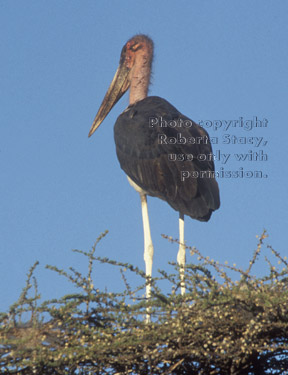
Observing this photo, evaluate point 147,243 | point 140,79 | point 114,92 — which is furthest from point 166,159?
point 114,92

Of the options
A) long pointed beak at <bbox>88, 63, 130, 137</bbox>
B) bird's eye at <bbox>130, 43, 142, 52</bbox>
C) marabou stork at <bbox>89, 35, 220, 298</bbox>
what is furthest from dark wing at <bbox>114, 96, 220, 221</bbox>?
bird's eye at <bbox>130, 43, 142, 52</bbox>

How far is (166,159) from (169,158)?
46mm

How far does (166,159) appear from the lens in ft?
28.5

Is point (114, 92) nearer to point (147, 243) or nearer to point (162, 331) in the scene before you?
point (147, 243)

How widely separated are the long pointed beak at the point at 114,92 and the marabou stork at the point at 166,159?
1326 millimetres

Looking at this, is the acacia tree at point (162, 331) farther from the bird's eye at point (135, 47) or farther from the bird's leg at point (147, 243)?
the bird's eye at point (135, 47)

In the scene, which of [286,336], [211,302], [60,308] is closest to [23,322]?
[60,308]

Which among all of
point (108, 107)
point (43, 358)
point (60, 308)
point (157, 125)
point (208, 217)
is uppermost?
point (108, 107)

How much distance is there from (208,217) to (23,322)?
2.72 m

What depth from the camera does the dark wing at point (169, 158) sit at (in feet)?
27.4

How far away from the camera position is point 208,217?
819 centimetres

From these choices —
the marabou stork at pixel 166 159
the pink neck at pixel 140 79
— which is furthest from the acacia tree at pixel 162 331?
the pink neck at pixel 140 79

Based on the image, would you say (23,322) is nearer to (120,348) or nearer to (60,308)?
(60,308)

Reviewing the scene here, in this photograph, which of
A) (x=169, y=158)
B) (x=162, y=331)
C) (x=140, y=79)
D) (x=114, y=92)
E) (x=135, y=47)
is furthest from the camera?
(x=114, y=92)
